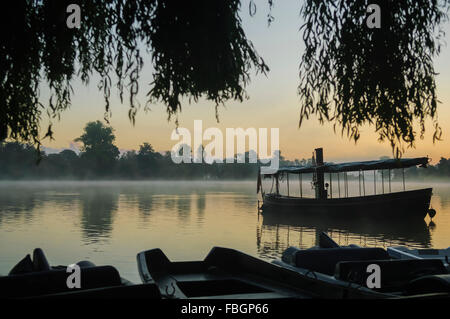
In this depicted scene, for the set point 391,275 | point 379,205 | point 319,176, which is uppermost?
point 319,176

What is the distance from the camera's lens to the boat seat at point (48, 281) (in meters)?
4.74

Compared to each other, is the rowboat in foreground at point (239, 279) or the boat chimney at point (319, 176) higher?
the boat chimney at point (319, 176)

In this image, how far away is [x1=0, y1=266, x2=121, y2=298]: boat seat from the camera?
4.74m

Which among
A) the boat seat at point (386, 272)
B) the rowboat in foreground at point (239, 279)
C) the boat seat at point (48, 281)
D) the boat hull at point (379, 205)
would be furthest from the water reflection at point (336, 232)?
the boat seat at point (48, 281)

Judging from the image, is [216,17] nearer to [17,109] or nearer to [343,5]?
[343,5]

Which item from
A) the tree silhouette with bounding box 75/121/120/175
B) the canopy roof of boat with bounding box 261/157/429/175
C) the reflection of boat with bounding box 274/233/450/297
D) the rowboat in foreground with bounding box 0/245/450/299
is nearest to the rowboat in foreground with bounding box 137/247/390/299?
the rowboat in foreground with bounding box 0/245/450/299

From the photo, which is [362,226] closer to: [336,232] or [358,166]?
[336,232]

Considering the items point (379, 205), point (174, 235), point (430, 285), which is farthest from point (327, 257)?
point (379, 205)

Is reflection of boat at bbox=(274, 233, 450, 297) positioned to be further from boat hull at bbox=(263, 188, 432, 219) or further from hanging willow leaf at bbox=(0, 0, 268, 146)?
boat hull at bbox=(263, 188, 432, 219)

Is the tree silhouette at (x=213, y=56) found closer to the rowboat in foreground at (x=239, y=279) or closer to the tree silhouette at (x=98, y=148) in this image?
the rowboat in foreground at (x=239, y=279)

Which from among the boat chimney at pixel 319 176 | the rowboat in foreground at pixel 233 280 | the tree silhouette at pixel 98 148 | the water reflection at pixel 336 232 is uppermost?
the tree silhouette at pixel 98 148

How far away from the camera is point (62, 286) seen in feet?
16.3

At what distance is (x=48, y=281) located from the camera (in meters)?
4.96
